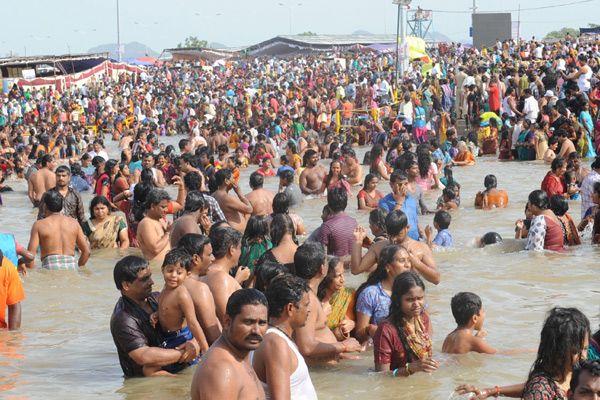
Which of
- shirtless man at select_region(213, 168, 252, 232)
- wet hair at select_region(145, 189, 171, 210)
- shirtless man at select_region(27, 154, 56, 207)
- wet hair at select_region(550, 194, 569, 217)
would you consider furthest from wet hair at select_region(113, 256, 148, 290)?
shirtless man at select_region(27, 154, 56, 207)

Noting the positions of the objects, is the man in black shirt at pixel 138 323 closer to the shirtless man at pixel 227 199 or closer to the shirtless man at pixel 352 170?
the shirtless man at pixel 227 199

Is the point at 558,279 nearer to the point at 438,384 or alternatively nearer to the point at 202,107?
the point at 438,384

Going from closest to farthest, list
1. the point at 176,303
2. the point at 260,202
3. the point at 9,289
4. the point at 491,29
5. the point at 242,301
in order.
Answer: the point at 242,301
the point at 176,303
the point at 9,289
the point at 260,202
the point at 491,29

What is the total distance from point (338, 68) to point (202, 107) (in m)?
11.9

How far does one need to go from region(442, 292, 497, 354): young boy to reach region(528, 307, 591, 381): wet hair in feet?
6.59

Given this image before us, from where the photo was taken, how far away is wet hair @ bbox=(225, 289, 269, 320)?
4.36 metres

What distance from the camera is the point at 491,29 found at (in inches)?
1578

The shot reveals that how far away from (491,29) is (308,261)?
3521cm

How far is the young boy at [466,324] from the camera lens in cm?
639

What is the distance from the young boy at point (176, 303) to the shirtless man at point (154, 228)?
8.51 ft

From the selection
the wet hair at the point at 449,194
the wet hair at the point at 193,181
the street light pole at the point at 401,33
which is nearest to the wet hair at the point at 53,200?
the wet hair at the point at 193,181

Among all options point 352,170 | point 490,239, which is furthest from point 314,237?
point 352,170

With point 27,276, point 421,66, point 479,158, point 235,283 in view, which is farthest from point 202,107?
point 235,283

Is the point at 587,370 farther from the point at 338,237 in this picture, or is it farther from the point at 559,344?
the point at 338,237
